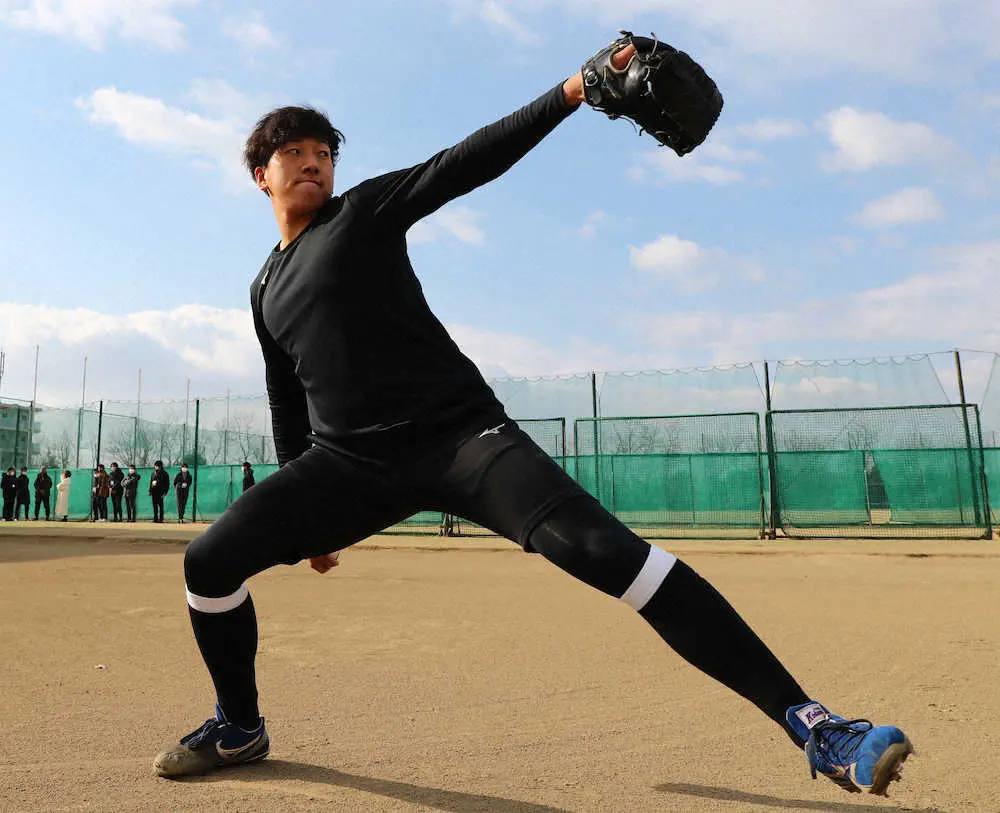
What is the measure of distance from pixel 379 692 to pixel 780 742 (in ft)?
5.75

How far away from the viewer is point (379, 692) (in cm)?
381

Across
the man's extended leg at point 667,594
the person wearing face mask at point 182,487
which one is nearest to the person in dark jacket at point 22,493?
the person wearing face mask at point 182,487

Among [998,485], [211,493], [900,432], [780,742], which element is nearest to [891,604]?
[780,742]

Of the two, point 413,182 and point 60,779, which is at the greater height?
point 413,182

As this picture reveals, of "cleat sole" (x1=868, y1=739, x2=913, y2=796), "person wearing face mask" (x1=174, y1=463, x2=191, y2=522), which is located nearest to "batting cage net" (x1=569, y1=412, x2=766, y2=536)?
"person wearing face mask" (x1=174, y1=463, x2=191, y2=522)

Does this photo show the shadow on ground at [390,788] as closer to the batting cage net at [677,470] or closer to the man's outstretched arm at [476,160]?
the man's outstretched arm at [476,160]

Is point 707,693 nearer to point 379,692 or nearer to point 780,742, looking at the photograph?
point 780,742

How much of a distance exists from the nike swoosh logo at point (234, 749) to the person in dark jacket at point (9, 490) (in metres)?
23.1

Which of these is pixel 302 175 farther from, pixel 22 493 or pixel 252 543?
pixel 22 493

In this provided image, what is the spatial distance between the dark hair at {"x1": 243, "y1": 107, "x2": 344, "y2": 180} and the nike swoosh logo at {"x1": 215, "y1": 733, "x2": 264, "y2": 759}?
194 cm

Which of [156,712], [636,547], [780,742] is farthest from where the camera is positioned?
[156,712]

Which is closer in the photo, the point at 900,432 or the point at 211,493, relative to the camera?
the point at 900,432

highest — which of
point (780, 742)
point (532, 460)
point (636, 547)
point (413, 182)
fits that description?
point (413, 182)

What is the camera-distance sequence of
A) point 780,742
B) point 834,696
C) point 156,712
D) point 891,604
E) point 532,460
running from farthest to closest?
point 891,604
point 834,696
point 156,712
point 780,742
point 532,460
